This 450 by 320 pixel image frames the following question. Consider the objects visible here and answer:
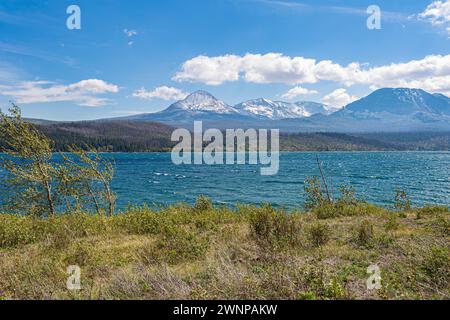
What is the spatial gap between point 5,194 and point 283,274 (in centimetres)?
2417

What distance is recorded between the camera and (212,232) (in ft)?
50.0

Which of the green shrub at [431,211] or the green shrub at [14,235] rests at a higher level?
the green shrub at [14,235]

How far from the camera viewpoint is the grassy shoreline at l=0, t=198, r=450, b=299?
705 cm

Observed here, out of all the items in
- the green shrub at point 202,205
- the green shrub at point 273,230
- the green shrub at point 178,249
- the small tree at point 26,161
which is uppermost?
the small tree at point 26,161

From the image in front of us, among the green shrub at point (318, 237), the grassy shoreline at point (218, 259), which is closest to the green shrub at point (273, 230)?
the grassy shoreline at point (218, 259)

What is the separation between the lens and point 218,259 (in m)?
9.98

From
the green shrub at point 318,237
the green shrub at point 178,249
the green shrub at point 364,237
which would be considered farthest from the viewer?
the green shrub at point 318,237

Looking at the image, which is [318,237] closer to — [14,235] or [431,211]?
[14,235]

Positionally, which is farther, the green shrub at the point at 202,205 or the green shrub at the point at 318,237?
the green shrub at the point at 202,205

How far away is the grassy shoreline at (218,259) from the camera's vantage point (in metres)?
7.05

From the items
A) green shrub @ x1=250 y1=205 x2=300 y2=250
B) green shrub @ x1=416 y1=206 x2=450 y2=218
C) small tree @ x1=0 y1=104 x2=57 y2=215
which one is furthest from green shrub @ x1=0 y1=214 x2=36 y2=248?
green shrub @ x1=416 y1=206 x2=450 y2=218

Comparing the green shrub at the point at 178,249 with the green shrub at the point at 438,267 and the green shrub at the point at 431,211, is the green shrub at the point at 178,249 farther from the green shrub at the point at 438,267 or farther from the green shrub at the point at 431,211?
the green shrub at the point at 431,211

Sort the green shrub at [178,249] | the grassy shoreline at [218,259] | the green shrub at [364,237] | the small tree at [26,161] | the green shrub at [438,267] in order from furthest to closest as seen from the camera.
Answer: the small tree at [26,161], the green shrub at [364,237], the green shrub at [178,249], the green shrub at [438,267], the grassy shoreline at [218,259]
